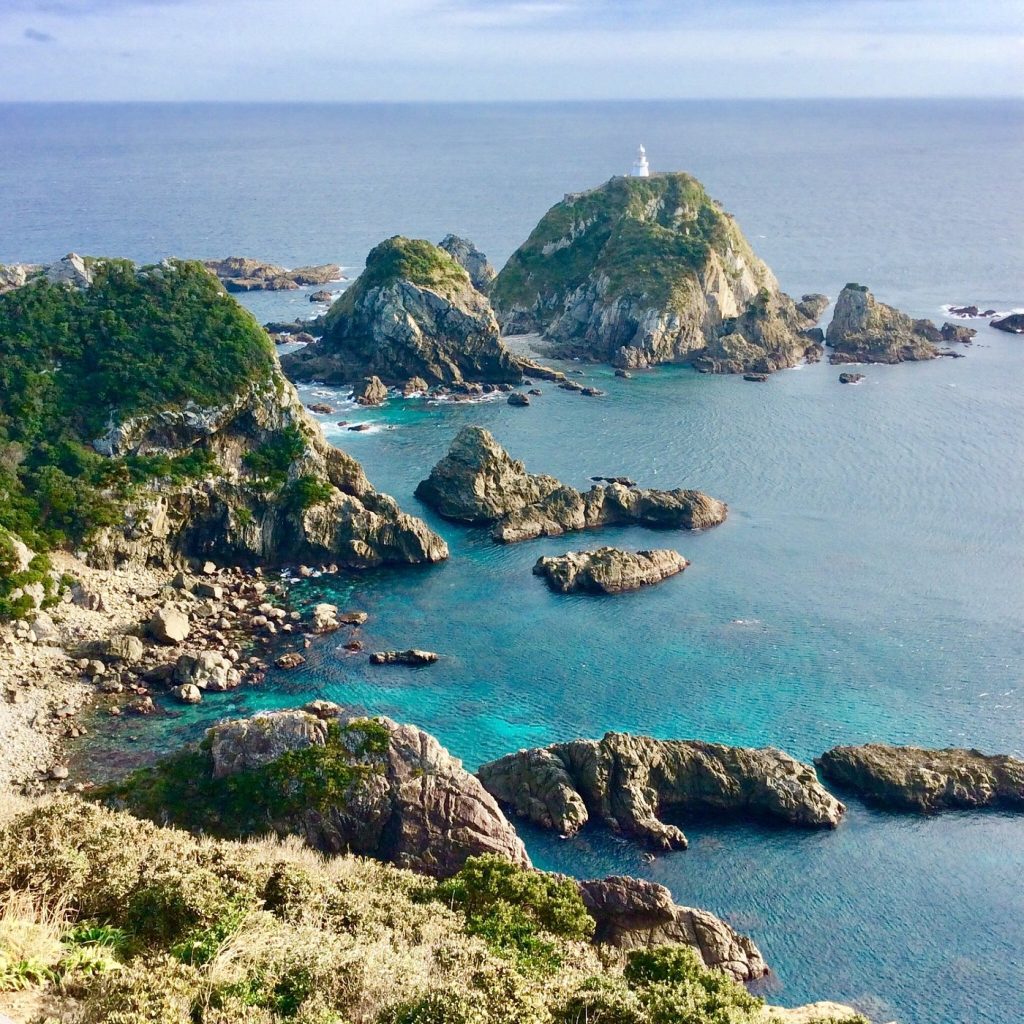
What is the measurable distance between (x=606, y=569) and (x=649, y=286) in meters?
66.1

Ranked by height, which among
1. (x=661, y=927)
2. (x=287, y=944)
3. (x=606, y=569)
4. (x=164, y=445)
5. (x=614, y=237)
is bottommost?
(x=661, y=927)

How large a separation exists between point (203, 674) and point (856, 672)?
1418 inches

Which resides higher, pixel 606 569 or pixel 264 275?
pixel 264 275

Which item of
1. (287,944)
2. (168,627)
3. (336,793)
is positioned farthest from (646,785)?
(168,627)

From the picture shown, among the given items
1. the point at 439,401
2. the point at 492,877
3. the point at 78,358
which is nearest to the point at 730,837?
the point at 492,877

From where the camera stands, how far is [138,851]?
110 feet

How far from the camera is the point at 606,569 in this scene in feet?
246

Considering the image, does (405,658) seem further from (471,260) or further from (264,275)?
(264,275)

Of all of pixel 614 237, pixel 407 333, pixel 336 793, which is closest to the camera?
pixel 336 793

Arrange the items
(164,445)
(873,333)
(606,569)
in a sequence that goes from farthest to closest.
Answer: (873,333)
(164,445)
(606,569)

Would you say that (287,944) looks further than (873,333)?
No

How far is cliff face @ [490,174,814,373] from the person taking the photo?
5182 inches

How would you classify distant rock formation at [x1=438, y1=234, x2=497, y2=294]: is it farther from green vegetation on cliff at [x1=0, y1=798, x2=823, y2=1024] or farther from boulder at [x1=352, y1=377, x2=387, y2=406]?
green vegetation on cliff at [x1=0, y1=798, x2=823, y2=1024]

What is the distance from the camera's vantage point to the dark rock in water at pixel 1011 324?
14450 cm
